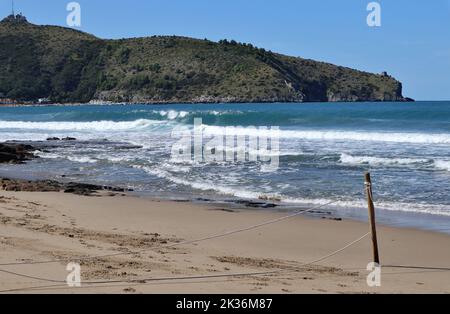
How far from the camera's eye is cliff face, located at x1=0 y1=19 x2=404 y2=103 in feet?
408

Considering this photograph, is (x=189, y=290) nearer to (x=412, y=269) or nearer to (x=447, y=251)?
(x=412, y=269)

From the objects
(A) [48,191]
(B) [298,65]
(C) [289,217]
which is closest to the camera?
(C) [289,217]

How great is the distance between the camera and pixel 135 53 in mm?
134125

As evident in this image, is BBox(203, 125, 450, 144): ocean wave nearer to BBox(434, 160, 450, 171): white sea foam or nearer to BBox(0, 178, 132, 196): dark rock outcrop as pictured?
BBox(434, 160, 450, 171): white sea foam

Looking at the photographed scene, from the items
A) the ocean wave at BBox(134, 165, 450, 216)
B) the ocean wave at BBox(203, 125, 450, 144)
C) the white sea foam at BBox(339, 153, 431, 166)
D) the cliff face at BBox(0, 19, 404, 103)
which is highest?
the cliff face at BBox(0, 19, 404, 103)

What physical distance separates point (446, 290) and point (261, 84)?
117636 millimetres

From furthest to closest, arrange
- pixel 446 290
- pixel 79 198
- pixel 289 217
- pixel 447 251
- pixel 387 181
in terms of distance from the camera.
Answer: pixel 387 181
pixel 79 198
pixel 289 217
pixel 447 251
pixel 446 290

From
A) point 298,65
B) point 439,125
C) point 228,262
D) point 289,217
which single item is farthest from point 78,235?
point 298,65

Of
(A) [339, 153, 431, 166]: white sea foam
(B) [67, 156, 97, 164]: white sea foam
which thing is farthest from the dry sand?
(B) [67, 156, 97, 164]: white sea foam

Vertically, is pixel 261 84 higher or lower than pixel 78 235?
higher

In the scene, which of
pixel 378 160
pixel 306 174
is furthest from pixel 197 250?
pixel 378 160

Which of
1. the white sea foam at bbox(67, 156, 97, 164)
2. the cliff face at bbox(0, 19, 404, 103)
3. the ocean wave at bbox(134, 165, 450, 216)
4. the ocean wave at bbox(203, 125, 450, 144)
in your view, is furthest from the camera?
the cliff face at bbox(0, 19, 404, 103)

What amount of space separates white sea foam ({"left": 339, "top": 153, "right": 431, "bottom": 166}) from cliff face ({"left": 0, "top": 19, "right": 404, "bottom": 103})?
96603 mm

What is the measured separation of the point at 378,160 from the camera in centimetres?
2030
